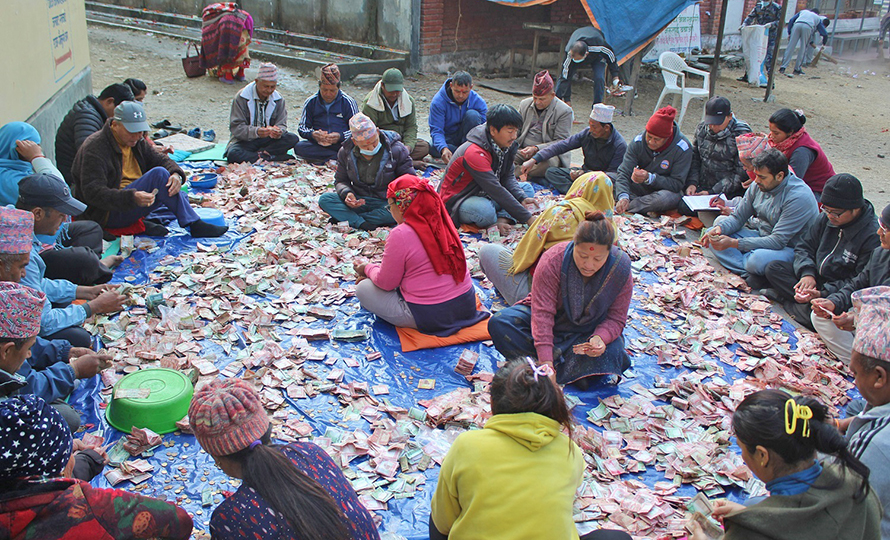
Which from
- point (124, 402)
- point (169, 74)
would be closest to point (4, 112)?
point (124, 402)

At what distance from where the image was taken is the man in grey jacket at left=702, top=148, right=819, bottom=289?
5.88 metres

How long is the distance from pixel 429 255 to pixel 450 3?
11.7 meters

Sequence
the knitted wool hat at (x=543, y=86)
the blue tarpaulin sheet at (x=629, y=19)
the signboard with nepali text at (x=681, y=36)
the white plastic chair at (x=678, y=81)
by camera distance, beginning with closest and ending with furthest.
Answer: the knitted wool hat at (x=543, y=86)
the white plastic chair at (x=678, y=81)
the blue tarpaulin sheet at (x=629, y=19)
the signboard with nepali text at (x=681, y=36)

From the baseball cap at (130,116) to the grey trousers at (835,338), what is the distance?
572 cm

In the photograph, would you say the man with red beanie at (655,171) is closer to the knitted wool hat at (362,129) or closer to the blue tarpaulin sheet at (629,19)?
the knitted wool hat at (362,129)

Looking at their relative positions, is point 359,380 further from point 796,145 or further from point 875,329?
point 796,145

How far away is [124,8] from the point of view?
19797mm

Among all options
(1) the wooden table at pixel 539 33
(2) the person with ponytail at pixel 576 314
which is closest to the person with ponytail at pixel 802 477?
(2) the person with ponytail at pixel 576 314

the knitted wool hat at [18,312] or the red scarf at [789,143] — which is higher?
the red scarf at [789,143]

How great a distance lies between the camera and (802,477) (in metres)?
2.40

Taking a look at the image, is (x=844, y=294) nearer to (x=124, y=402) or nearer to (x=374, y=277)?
(x=374, y=277)

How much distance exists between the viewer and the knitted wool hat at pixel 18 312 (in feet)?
9.78

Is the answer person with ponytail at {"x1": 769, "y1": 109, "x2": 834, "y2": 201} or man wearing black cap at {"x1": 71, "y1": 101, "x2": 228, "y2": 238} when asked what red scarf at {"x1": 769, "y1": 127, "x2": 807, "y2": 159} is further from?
man wearing black cap at {"x1": 71, "y1": 101, "x2": 228, "y2": 238}

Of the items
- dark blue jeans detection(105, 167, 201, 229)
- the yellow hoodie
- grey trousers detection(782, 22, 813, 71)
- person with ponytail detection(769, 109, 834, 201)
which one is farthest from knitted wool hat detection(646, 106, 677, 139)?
grey trousers detection(782, 22, 813, 71)
